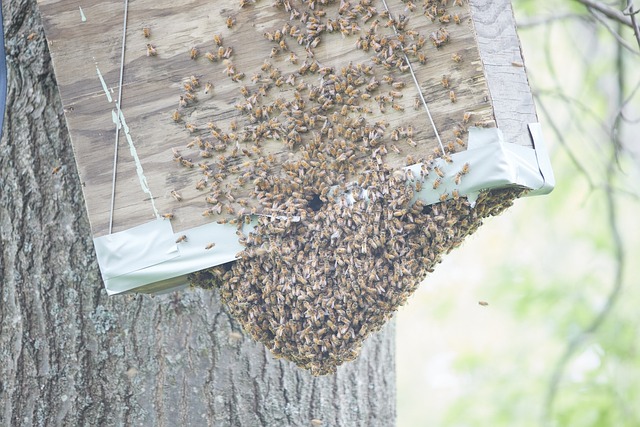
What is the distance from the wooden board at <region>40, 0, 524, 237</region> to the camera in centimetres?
199

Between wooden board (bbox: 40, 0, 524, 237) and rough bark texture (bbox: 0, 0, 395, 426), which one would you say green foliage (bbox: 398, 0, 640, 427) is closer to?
wooden board (bbox: 40, 0, 524, 237)

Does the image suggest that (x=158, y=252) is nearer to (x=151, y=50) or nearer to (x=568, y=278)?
(x=151, y=50)

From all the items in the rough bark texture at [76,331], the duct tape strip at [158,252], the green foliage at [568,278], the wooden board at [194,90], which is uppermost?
the wooden board at [194,90]

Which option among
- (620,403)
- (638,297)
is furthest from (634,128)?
(620,403)

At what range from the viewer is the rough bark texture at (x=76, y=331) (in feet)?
9.09

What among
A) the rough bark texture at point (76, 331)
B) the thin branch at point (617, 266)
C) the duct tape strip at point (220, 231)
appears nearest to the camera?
the duct tape strip at point (220, 231)

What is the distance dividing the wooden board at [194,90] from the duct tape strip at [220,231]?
0.14ft

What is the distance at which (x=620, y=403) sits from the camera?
490cm

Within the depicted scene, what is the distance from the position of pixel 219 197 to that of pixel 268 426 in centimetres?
117

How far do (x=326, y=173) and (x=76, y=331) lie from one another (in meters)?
1.33

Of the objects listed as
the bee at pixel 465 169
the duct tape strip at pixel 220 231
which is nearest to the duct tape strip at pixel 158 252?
the duct tape strip at pixel 220 231

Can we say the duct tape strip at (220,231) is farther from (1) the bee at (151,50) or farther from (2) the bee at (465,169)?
(1) the bee at (151,50)

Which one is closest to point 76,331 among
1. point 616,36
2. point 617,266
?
point 616,36

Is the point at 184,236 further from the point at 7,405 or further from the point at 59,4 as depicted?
the point at 7,405
